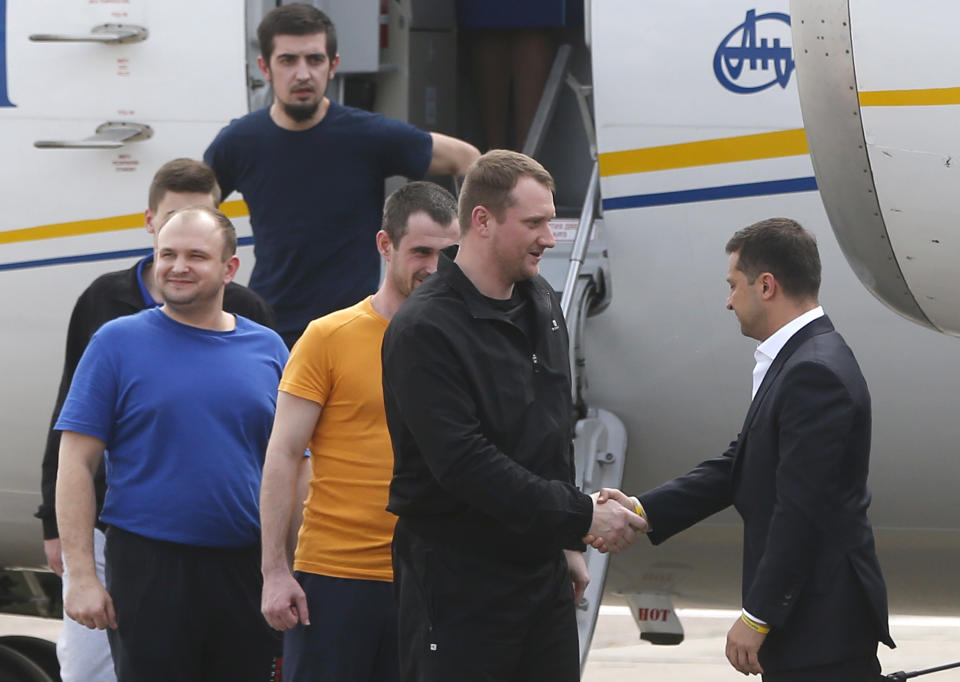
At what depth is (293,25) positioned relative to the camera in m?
4.73

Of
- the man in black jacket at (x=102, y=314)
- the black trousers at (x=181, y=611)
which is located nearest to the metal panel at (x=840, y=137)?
the man in black jacket at (x=102, y=314)

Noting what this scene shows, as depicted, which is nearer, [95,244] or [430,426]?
[430,426]

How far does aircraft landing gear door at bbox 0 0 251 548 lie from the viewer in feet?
17.3

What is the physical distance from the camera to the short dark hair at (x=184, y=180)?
4.51 metres

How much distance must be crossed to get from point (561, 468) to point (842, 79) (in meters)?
1.31

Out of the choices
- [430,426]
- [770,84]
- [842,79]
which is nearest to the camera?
[430,426]

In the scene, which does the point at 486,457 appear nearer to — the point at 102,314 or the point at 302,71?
the point at 102,314

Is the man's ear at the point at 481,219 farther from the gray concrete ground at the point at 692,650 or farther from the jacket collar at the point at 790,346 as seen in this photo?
the gray concrete ground at the point at 692,650

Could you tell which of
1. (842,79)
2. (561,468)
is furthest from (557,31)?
(561,468)

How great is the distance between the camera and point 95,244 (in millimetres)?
5387

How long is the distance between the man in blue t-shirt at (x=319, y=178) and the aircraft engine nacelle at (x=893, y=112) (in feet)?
4.40

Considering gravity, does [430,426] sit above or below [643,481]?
above

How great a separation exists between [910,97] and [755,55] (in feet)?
3.58

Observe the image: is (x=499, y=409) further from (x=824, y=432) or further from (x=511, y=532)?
(x=824, y=432)
